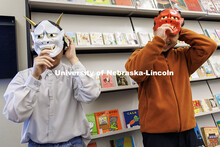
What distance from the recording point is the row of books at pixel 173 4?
1.96 m

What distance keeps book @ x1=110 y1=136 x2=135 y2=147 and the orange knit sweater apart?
703 millimetres

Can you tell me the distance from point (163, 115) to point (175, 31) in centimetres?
66

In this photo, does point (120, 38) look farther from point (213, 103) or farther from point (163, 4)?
point (213, 103)

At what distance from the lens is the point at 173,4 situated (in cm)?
227

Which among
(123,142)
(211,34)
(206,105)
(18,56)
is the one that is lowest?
(123,142)

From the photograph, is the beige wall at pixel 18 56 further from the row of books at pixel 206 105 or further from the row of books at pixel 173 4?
the row of books at pixel 206 105

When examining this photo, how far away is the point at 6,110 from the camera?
2.83ft

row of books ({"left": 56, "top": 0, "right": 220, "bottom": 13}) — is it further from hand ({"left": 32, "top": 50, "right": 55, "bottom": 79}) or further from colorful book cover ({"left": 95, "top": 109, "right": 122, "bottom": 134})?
colorful book cover ({"left": 95, "top": 109, "right": 122, "bottom": 134})

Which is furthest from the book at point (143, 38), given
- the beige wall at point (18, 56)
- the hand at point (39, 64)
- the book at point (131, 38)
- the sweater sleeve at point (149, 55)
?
the beige wall at point (18, 56)

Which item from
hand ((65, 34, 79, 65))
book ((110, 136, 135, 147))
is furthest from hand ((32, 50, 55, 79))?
book ((110, 136, 135, 147))

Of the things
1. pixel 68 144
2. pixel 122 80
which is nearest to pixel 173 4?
pixel 122 80

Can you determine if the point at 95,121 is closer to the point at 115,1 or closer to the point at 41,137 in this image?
the point at 41,137

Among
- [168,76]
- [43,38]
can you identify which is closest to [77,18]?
[43,38]

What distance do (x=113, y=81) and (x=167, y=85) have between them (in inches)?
30.7
